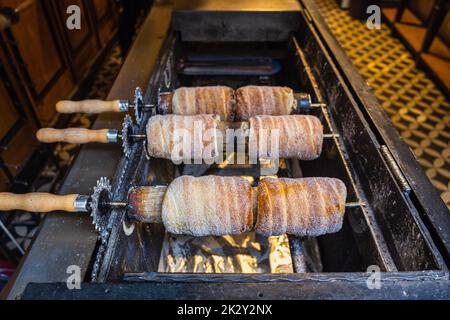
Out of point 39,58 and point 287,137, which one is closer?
point 287,137

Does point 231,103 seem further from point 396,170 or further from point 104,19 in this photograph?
point 104,19

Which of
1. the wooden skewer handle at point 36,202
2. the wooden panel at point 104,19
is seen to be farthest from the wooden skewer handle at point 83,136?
the wooden panel at point 104,19

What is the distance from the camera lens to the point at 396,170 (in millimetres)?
1140

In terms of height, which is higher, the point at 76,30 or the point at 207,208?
the point at 207,208

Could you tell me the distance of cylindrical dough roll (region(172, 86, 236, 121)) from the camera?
156 centimetres

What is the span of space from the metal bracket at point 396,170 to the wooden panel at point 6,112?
267 cm

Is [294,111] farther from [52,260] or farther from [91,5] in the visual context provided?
[91,5]

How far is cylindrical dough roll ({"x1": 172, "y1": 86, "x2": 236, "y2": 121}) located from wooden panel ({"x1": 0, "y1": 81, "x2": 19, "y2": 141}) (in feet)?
5.72

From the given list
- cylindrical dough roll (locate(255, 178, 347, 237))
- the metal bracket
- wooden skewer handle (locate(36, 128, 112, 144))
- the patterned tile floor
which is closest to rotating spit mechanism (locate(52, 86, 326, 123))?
wooden skewer handle (locate(36, 128, 112, 144))

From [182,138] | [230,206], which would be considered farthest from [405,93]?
[230,206]

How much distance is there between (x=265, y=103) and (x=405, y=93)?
3.17 metres

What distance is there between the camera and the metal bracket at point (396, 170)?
1.09m

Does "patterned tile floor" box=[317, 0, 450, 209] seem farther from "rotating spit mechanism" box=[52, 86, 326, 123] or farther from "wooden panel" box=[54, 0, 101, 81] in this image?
"wooden panel" box=[54, 0, 101, 81]
